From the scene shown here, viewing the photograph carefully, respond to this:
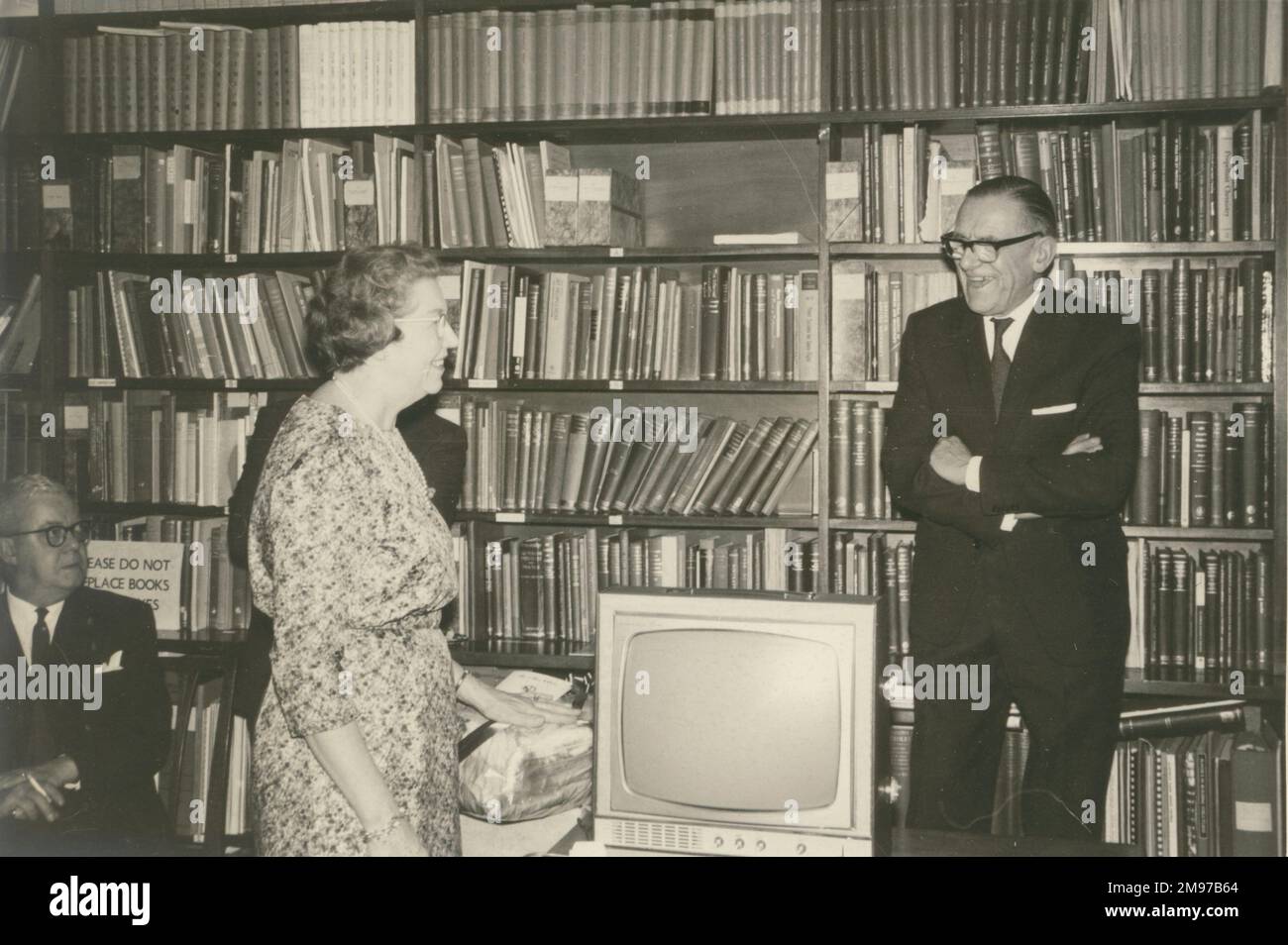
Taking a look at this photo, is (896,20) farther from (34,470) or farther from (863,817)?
(34,470)

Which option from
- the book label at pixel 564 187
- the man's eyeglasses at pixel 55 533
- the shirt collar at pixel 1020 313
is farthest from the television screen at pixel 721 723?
the book label at pixel 564 187

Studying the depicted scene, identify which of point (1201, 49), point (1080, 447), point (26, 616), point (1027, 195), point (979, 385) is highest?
point (1201, 49)

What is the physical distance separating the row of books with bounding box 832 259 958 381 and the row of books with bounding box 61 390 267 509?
1739 millimetres

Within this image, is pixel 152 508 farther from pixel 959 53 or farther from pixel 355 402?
pixel 959 53

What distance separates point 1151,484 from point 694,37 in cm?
168

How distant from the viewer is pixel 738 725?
150cm

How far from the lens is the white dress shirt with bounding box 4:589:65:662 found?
258 cm

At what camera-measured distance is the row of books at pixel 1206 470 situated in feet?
9.18

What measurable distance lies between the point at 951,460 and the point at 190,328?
7.32 feet

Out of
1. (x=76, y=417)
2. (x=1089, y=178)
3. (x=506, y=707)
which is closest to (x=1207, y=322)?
(x=1089, y=178)

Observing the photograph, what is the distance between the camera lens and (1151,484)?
2863 millimetres

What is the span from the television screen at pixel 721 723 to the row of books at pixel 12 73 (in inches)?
113

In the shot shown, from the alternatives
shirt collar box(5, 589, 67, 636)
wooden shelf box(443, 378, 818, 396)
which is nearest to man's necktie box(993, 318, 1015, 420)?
wooden shelf box(443, 378, 818, 396)
